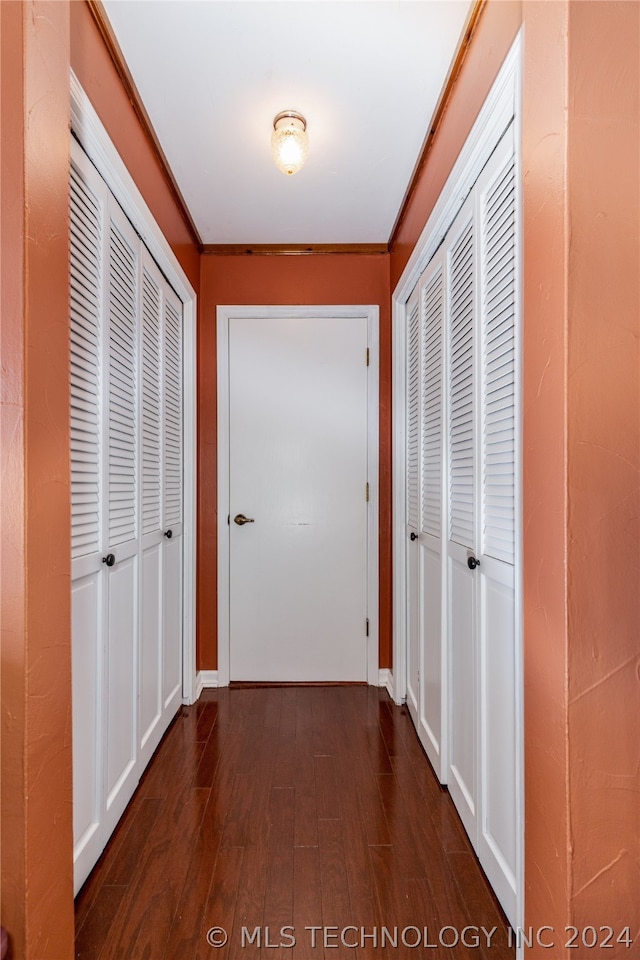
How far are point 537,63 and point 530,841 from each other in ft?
4.93

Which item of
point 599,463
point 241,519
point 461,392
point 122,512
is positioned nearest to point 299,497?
point 241,519

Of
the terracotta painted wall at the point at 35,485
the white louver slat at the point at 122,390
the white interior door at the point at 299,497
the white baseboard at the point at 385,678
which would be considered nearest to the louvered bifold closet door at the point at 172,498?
the white interior door at the point at 299,497

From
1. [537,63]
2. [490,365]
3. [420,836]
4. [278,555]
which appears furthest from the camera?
[278,555]

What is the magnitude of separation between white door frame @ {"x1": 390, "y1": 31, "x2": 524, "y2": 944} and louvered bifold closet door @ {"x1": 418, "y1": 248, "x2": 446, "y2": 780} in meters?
0.15

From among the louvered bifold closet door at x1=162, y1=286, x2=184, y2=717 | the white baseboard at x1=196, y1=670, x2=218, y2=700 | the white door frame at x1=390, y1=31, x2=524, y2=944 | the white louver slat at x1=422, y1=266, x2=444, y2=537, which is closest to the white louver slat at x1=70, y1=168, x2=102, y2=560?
the louvered bifold closet door at x1=162, y1=286, x2=184, y2=717

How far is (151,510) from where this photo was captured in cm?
220

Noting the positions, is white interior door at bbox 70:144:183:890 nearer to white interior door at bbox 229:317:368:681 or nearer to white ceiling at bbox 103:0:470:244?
white ceiling at bbox 103:0:470:244

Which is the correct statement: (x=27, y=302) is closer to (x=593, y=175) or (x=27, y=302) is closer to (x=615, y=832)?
(x=593, y=175)

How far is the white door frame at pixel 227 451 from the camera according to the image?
2.94m

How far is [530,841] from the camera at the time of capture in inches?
41.9

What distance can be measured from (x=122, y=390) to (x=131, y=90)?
3.12 feet

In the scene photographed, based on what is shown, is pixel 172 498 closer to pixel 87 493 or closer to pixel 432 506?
pixel 87 493

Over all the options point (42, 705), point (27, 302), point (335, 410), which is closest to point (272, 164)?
point (335, 410)

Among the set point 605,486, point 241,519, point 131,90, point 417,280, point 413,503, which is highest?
point 131,90
